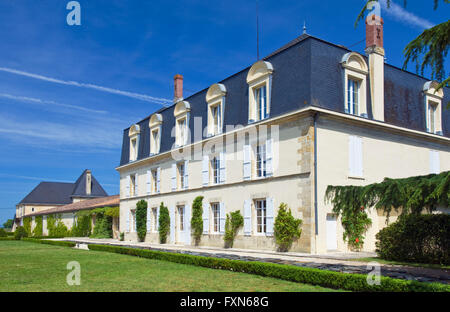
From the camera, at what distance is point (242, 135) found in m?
18.0

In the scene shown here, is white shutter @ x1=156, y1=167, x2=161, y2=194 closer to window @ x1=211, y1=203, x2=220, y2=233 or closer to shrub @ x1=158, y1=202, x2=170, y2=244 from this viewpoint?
shrub @ x1=158, y1=202, x2=170, y2=244

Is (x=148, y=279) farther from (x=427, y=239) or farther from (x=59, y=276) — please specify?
(x=427, y=239)

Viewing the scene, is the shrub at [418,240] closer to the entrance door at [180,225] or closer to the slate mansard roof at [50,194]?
the entrance door at [180,225]

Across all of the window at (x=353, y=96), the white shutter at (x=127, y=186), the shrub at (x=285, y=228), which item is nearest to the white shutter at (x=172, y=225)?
the white shutter at (x=127, y=186)

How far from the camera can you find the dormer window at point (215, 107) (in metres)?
19.5

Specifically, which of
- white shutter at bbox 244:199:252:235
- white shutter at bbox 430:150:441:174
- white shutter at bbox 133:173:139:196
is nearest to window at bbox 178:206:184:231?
white shutter at bbox 133:173:139:196

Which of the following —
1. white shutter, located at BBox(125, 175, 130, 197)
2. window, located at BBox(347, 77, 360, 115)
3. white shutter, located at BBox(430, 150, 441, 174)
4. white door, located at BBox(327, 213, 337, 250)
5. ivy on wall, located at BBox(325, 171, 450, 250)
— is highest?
window, located at BBox(347, 77, 360, 115)

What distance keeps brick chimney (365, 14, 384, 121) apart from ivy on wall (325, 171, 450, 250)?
12.8ft

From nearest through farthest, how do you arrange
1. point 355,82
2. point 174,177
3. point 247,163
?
point 355,82 → point 247,163 → point 174,177

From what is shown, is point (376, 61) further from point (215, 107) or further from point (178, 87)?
point (178, 87)

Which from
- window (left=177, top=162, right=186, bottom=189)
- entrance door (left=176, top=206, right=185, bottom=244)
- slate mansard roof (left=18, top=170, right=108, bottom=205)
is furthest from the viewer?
slate mansard roof (left=18, top=170, right=108, bottom=205)

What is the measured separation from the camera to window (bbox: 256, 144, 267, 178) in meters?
17.1

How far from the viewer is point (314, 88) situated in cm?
1497

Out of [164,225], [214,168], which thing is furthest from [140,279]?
[164,225]
